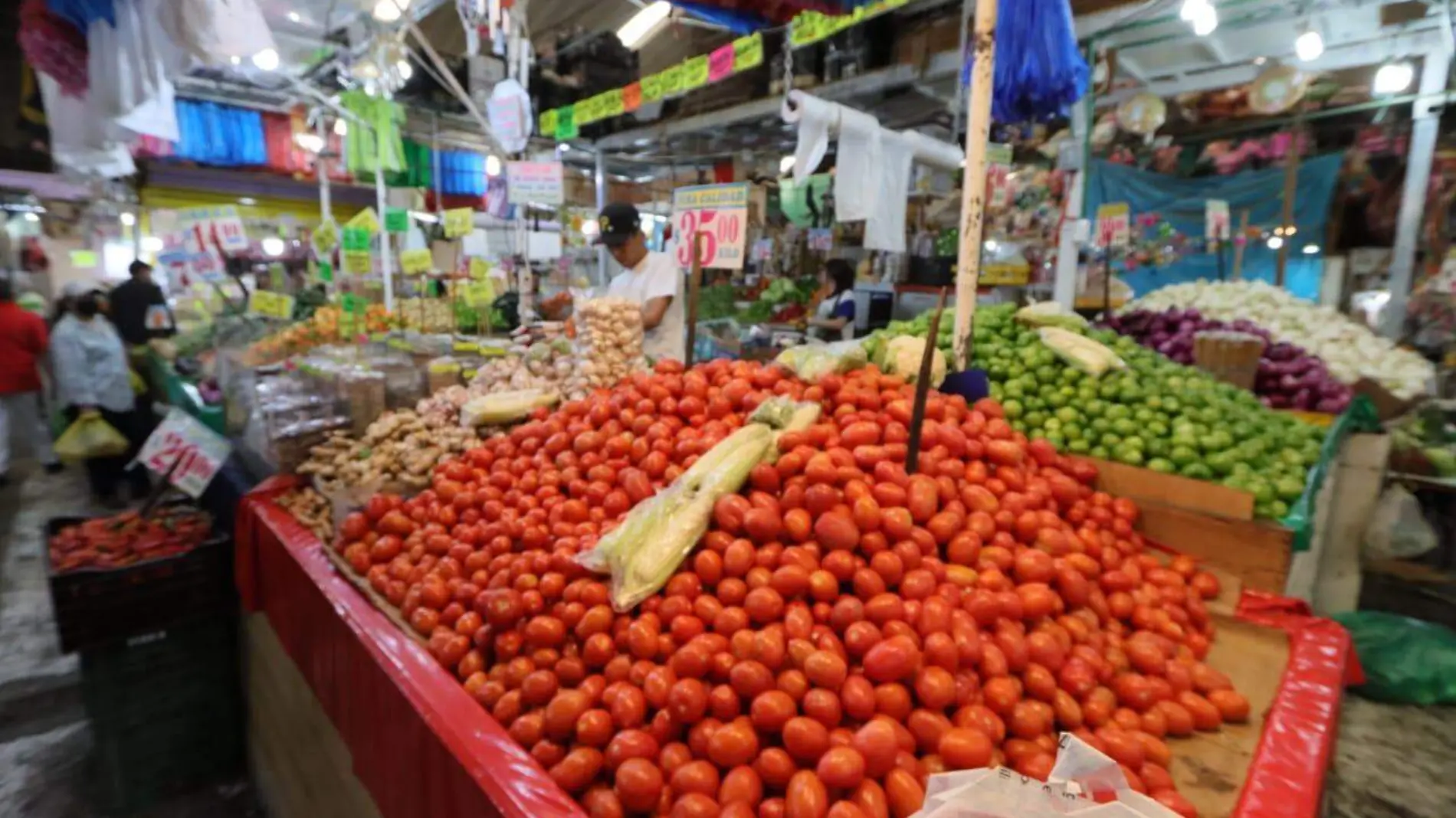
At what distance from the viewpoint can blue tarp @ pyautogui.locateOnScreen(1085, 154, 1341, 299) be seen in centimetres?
811

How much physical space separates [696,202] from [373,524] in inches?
92.9

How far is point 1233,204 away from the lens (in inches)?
339

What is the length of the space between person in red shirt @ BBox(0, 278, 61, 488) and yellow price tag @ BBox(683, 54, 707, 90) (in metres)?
7.28

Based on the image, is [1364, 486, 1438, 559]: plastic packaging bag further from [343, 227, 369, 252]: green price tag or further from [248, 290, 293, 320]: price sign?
[248, 290, 293, 320]: price sign

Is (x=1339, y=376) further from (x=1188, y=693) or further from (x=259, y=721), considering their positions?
(x=259, y=721)

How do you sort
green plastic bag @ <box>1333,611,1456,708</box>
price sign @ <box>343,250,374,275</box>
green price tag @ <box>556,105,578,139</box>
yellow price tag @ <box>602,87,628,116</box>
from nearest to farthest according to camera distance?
green plastic bag @ <box>1333,611,1456,708</box> → price sign @ <box>343,250,374,275</box> → yellow price tag @ <box>602,87,628,116</box> → green price tag @ <box>556,105,578,139</box>

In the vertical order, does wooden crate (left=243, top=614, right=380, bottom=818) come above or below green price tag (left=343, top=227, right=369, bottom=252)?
below

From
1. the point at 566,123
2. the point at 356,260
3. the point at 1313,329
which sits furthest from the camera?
the point at 566,123

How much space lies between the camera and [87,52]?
12.5 feet

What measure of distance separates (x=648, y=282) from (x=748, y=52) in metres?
4.42

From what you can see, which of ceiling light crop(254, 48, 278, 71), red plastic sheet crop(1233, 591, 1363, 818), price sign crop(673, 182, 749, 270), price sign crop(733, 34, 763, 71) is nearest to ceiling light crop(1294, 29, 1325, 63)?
price sign crop(733, 34, 763, 71)

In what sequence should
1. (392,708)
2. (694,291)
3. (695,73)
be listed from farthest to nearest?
(695,73), (694,291), (392,708)

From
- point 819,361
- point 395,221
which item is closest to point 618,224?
point 819,361

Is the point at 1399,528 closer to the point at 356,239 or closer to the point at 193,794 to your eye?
the point at 193,794
